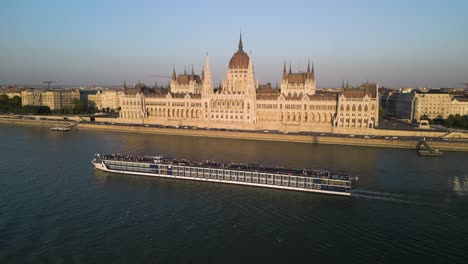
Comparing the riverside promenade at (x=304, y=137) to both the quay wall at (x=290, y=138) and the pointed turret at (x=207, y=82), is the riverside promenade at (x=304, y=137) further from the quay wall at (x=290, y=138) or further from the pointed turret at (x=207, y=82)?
the pointed turret at (x=207, y=82)

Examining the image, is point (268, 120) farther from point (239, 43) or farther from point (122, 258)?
point (122, 258)

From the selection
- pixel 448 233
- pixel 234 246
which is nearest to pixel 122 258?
pixel 234 246

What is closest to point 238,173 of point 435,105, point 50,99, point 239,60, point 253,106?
point 253,106

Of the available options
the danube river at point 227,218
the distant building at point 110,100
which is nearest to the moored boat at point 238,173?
the danube river at point 227,218

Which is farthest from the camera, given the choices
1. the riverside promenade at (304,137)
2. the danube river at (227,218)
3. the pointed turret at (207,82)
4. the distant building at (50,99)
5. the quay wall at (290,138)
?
the distant building at (50,99)

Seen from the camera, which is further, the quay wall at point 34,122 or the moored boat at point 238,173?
the quay wall at point 34,122

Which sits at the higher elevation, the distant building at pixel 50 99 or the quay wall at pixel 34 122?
the distant building at pixel 50 99

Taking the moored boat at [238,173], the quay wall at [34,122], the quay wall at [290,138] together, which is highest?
the quay wall at [34,122]

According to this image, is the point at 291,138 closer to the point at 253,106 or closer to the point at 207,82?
the point at 253,106
